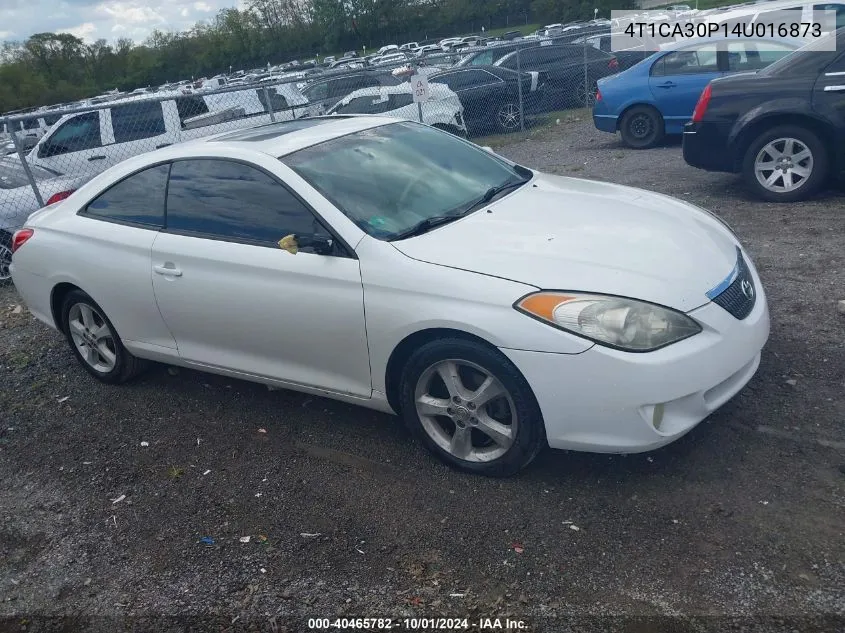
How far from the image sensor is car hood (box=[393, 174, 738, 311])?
10.8 ft

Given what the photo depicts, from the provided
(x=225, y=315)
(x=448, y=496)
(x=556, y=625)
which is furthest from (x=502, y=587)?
Answer: (x=225, y=315)

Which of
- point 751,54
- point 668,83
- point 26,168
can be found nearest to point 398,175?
point 26,168

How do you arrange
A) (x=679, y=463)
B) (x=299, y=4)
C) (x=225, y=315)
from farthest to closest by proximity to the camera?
(x=299, y=4) < (x=225, y=315) < (x=679, y=463)

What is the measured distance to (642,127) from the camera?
11695 millimetres

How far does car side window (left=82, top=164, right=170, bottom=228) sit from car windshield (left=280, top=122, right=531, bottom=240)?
0.96m

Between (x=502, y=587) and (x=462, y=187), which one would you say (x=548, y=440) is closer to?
(x=502, y=587)

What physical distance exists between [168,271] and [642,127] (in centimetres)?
923

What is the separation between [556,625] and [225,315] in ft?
7.92

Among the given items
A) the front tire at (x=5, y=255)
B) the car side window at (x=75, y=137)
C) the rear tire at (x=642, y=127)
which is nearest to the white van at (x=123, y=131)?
the car side window at (x=75, y=137)

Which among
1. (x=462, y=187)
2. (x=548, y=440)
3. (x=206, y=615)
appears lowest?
(x=206, y=615)

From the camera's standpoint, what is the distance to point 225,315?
164 inches

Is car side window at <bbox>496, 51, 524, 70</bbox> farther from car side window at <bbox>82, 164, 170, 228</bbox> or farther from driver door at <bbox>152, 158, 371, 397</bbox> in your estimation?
driver door at <bbox>152, 158, 371, 397</bbox>

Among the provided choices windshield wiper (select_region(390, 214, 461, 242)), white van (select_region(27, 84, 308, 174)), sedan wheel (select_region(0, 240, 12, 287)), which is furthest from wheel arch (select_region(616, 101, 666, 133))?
sedan wheel (select_region(0, 240, 12, 287))

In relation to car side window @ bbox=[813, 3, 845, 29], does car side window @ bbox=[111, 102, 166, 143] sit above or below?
below
